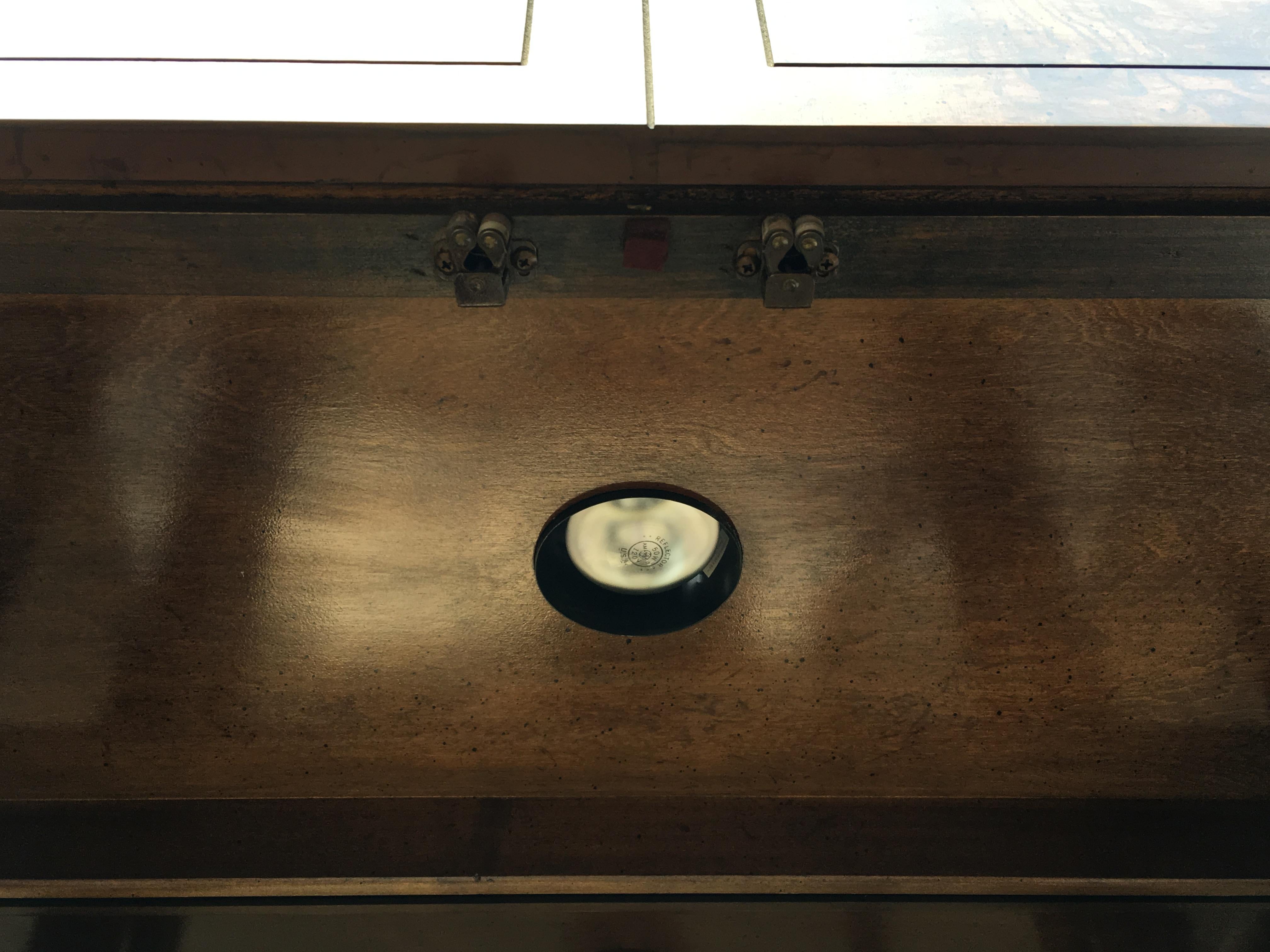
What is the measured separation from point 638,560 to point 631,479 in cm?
26

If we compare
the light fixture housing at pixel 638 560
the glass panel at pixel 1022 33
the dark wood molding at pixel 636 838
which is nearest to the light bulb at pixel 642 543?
the light fixture housing at pixel 638 560

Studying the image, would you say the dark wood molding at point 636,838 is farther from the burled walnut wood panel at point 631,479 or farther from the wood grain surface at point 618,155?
the wood grain surface at point 618,155

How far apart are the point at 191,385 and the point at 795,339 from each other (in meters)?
1.33

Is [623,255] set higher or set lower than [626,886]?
higher

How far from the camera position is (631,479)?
78.2 inches

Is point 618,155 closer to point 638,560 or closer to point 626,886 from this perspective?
point 638,560

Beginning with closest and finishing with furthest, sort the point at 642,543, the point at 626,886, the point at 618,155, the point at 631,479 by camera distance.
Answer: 1. the point at 618,155
2. the point at 631,479
3. the point at 642,543
4. the point at 626,886

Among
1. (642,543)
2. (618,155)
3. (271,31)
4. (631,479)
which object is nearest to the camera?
(618,155)

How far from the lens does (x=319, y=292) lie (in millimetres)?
1584

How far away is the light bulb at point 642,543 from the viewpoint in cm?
205

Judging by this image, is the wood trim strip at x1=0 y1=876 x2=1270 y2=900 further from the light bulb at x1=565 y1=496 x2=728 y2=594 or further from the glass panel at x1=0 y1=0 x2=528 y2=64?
the glass panel at x1=0 y1=0 x2=528 y2=64

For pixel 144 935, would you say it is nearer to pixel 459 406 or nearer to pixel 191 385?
pixel 191 385

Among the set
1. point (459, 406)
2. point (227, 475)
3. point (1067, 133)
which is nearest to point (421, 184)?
point (459, 406)

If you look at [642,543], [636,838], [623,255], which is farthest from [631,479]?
[636,838]
